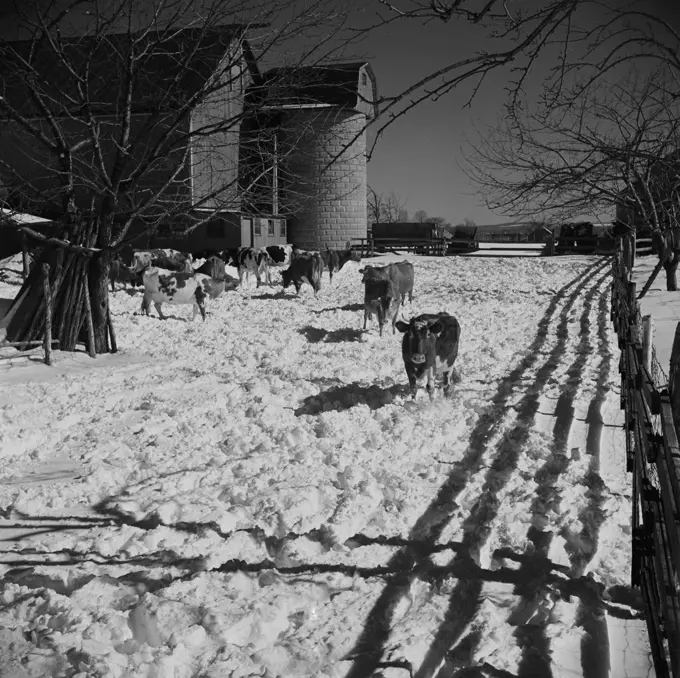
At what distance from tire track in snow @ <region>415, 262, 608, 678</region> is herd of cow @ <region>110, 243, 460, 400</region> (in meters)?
1.25

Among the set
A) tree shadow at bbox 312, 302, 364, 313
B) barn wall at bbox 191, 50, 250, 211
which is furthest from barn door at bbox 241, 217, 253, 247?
tree shadow at bbox 312, 302, 364, 313

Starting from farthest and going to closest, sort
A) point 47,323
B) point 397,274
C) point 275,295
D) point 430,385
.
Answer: point 275,295
point 397,274
point 47,323
point 430,385

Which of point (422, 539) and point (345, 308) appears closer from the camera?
point (422, 539)

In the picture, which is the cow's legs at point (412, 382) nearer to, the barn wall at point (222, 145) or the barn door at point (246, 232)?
the barn wall at point (222, 145)

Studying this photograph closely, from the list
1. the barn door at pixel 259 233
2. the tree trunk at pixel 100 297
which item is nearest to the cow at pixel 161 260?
the barn door at pixel 259 233

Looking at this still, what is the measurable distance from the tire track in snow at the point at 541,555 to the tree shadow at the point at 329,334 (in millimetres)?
4959

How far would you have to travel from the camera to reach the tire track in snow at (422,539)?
3783mm

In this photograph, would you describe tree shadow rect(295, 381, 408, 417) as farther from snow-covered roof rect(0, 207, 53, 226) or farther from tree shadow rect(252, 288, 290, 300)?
tree shadow rect(252, 288, 290, 300)

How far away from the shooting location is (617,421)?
7922mm

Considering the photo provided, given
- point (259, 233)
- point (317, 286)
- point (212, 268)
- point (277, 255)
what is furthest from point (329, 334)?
point (259, 233)

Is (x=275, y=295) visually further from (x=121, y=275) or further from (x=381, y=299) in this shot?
(x=381, y=299)

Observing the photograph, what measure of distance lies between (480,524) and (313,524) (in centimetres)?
123

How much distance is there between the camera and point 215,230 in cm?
3125

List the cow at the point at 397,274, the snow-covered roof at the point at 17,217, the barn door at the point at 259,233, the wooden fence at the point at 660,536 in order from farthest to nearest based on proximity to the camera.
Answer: the barn door at the point at 259,233
the cow at the point at 397,274
the snow-covered roof at the point at 17,217
the wooden fence at the point at 660,536
